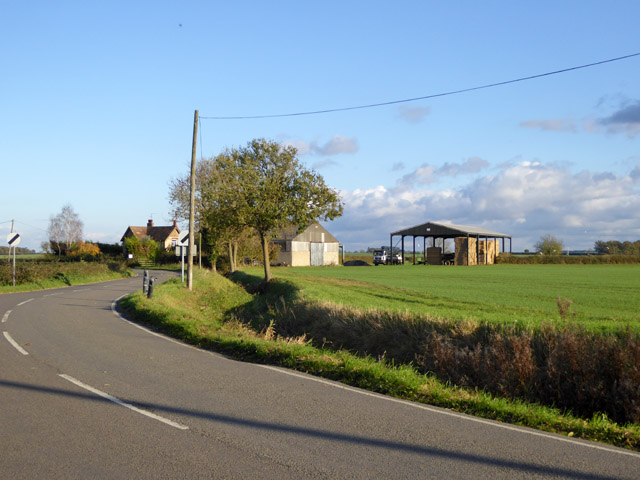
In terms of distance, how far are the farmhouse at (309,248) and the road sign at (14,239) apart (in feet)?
136

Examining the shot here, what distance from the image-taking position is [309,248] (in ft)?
247

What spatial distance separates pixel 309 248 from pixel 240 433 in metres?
69.4

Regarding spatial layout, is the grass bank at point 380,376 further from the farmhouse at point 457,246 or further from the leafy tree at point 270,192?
the farmhouse at point 457,246

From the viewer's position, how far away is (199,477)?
4695 millimetres

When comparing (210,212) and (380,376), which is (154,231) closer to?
(210,212)

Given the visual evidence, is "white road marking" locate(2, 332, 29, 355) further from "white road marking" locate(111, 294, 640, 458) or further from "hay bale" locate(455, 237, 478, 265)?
"hay bale" locate(455, 237, 478, 265)

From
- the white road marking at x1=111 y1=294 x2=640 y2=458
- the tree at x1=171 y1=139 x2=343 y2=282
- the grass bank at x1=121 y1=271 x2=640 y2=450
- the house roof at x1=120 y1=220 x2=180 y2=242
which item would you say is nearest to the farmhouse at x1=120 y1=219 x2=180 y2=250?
the house roof at x1=120 y1=220 x2=180 y2=242

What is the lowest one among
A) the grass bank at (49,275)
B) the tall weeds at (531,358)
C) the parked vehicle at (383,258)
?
the tall weeds at (531,358)

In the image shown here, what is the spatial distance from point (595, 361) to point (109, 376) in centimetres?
855

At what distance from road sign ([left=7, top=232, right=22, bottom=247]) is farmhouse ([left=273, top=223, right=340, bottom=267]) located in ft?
136

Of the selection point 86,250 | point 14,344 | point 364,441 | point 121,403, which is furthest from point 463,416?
point 86,250

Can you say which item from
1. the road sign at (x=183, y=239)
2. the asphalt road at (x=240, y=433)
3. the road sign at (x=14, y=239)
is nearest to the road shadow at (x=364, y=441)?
the asphalt road at (x=240, y=433)

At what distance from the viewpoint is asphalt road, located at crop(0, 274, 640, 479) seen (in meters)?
4.94

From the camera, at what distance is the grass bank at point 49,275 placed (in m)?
30.7
